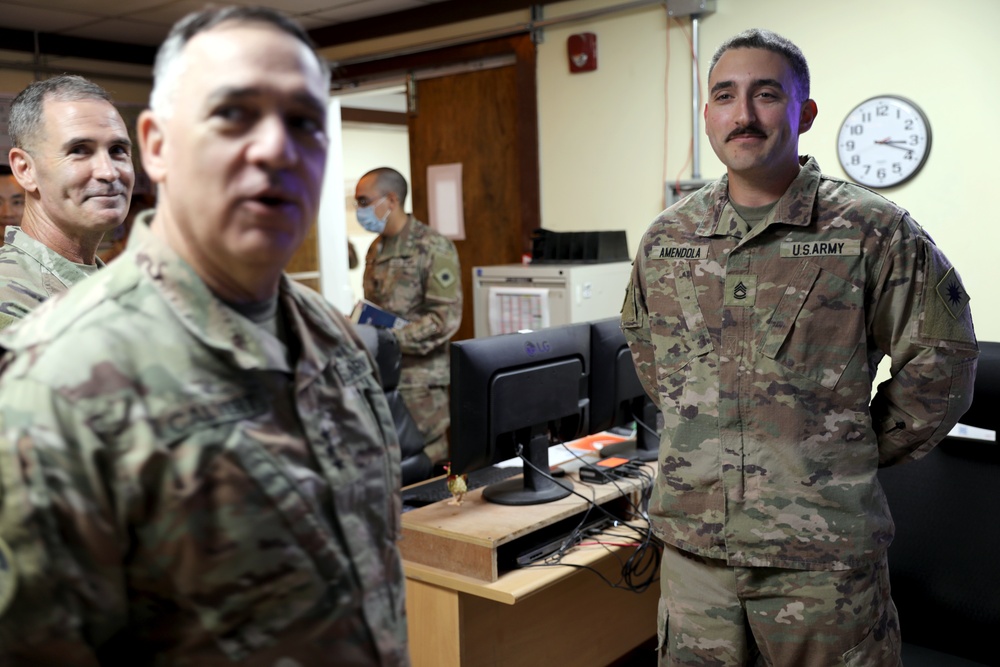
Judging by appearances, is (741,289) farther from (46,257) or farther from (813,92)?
(813,92)

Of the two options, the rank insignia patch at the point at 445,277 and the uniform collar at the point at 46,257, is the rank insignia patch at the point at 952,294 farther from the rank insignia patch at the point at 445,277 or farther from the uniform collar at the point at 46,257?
the rank insignia patch at the point at 445,277

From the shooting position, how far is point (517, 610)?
7.77 ft

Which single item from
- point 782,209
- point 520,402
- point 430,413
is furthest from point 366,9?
point 782,209

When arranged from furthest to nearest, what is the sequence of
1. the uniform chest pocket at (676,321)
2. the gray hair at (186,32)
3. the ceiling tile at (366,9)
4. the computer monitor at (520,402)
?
the ceiling tile at (366,9) → the computer monitor at (520,402) → the uniform chest pocket at (676,321) → the gray hair at (186,32)

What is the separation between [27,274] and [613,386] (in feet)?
5.04

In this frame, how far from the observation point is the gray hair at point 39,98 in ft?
5.81

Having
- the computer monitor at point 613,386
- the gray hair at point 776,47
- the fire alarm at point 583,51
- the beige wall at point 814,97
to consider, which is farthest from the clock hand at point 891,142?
the gray hair at point 776,47

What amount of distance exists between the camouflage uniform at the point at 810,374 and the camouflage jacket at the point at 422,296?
7.24 ft

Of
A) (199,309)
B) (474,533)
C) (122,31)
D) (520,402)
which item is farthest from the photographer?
(122,31)

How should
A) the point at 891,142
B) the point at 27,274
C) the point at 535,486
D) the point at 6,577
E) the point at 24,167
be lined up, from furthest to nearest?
the point at 891,142 < the point at 535,486 < the point at 24,167 < the point at 27,274 < the point at 6,577

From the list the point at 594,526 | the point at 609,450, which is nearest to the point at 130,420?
the point at 594,526

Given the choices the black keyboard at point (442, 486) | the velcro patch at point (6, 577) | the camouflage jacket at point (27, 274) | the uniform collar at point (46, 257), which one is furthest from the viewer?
the black keyboard at point (442, 486)

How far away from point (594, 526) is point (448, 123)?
121 inches

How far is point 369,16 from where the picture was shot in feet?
16.7
